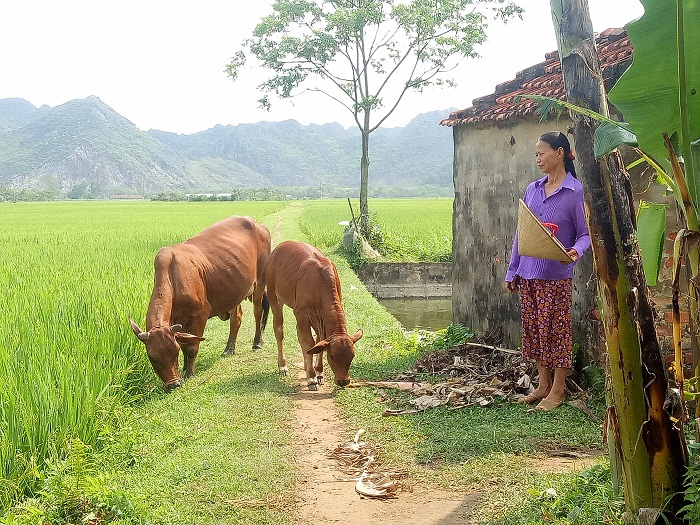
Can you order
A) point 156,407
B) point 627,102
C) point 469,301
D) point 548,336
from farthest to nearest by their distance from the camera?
point 469,301 → point 156,407 → point 548,336 → point 627,102

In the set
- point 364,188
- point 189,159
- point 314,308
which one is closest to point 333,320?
point 314,308

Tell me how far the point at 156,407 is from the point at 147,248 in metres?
10.9

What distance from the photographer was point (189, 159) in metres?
189

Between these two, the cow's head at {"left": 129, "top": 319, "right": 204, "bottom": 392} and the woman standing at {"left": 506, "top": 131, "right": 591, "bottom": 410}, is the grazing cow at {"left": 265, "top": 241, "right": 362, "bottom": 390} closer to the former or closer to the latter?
the cow's head at {"left": 129, "top": 319, "right": 204, "bottom": 392}

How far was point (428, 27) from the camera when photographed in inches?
818

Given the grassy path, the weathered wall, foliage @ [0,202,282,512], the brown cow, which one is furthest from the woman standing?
foliage @ [0,202,282,512]

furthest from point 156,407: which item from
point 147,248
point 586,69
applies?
point 147,248

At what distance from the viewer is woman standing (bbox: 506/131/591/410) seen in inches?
206

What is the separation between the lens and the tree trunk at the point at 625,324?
127 inches

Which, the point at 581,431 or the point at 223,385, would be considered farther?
the point at 223,385

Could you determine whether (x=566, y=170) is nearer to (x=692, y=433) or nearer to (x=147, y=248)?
(x=692, y=433)

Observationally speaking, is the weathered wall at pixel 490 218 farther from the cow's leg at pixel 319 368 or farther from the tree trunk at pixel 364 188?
the tree trunk at pixel 364 188

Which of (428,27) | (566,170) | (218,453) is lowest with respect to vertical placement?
(218,453)

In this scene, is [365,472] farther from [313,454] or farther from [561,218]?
[561,218]
